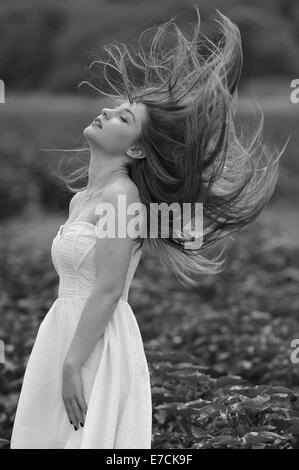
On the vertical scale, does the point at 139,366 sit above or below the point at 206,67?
below

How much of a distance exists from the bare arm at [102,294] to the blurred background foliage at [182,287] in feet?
2.63

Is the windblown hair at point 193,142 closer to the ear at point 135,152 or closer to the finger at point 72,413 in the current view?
the ear at point 135,152

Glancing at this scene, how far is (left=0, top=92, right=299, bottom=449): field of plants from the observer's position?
13.2 feet

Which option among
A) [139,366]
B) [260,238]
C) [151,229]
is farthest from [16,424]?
[260,238]

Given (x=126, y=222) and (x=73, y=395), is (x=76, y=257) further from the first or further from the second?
(x=73, y=395)

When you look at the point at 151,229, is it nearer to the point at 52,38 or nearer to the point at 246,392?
the point at 246,392

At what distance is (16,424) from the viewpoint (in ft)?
10.7

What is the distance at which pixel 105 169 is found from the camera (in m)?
3.35

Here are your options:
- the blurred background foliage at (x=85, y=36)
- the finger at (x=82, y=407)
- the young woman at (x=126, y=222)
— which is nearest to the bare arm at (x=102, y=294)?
the young woman at (x=126, y=222)

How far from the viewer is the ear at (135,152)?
11.0ft

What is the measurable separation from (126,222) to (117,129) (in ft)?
1.08

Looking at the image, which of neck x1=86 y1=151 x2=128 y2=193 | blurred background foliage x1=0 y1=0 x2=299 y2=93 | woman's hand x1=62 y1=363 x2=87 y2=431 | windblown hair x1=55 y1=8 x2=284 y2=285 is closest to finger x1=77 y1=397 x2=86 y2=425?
woman's hand x1=62 y1=363 x2=87 y2=431
